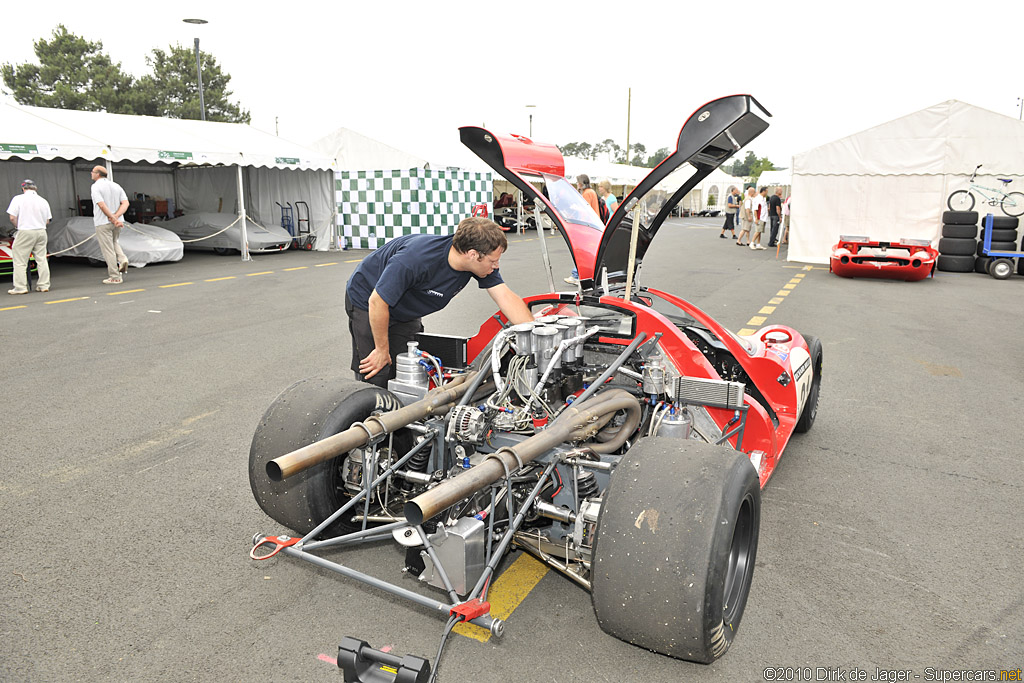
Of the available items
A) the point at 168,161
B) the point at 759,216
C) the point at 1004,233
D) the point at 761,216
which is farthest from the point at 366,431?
the point at 761,216

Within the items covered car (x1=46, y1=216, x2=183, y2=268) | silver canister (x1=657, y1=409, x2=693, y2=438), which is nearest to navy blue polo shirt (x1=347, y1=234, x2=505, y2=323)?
silver canister (x1=657, y1=409, x2=693, y2=438)

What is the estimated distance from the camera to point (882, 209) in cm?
1669

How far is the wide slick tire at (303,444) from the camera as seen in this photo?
298cm

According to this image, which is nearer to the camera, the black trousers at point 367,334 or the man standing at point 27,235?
the black trousers at point 367,334

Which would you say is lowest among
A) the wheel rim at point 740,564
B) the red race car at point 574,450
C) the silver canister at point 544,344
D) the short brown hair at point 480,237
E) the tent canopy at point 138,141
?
the wheel rim at point 740,564

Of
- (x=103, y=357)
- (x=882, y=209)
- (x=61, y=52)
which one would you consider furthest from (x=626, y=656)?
(x=61, y=52)

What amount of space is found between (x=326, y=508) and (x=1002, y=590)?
9.44 feet

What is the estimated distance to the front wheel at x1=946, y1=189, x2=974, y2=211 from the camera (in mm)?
15812

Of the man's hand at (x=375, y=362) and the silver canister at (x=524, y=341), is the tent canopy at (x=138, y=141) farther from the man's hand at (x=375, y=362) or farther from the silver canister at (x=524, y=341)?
the silver canister at (x=524, y=341)

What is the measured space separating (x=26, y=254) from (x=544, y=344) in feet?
37.3

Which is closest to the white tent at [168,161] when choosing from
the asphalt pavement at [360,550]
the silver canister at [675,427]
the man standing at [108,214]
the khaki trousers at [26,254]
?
the man standing at [108,214]

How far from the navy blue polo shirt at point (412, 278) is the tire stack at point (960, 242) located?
15203 mm

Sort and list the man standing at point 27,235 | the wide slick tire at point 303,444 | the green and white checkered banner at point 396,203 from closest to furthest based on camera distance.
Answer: the wide slick tire at point 303,444
the man standing at point 27,235
the green and white checkered banner at point 396,203

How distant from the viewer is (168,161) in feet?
47.4
